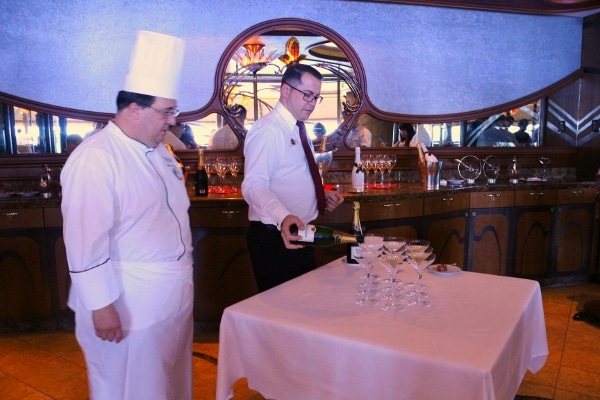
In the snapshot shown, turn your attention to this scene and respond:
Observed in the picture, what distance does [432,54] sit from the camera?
4.62m

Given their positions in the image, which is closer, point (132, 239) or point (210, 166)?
point (132, 239)

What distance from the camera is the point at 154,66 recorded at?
5.38ft

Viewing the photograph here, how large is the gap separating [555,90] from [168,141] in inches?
149

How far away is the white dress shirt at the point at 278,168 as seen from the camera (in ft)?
7.22

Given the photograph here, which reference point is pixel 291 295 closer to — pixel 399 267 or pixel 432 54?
pixel 399 267

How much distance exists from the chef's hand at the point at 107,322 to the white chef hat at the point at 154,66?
0.69 meters

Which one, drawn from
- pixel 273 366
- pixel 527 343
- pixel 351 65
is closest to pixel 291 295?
pixel 273 366

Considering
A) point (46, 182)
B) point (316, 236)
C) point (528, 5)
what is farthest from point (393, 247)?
point (528, 5)

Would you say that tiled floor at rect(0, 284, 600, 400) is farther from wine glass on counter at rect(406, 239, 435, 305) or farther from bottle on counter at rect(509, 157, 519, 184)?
bottle on counter at rect(509, 157, 519, 184)

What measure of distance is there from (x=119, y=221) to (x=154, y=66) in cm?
52

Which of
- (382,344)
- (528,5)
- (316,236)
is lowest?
(382,344)

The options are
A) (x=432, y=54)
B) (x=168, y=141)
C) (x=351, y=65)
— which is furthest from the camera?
(x=432, y=54)

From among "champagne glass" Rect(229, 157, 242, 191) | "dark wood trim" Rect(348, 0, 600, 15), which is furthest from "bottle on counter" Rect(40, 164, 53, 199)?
"dark wood trim" Rect(348, 0, 600, 15)

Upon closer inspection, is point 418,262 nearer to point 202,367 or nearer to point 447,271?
point 447,271
